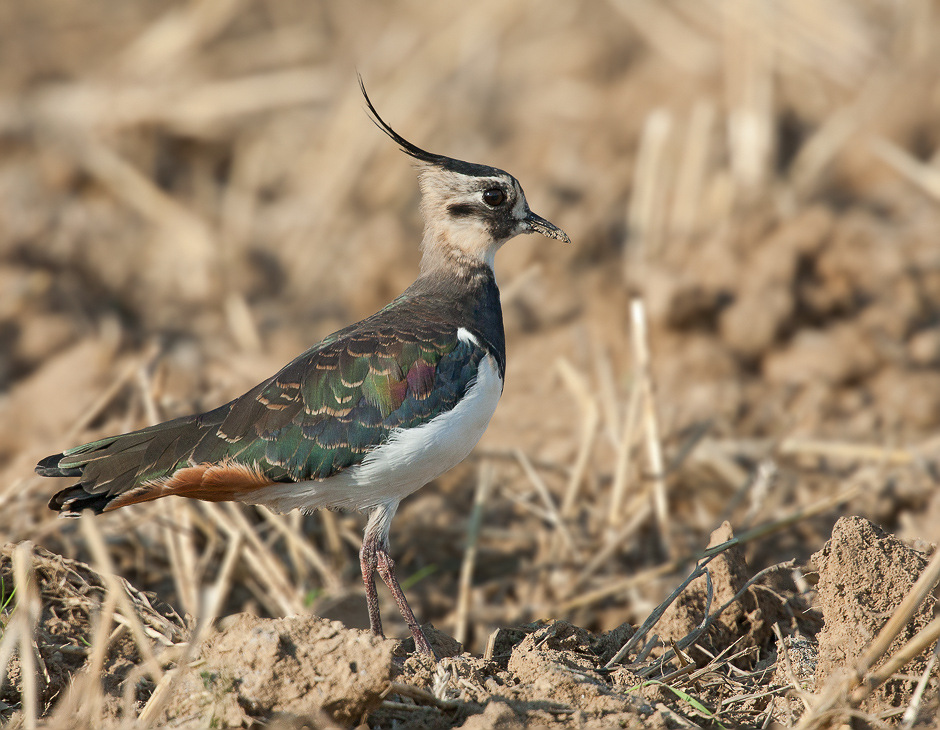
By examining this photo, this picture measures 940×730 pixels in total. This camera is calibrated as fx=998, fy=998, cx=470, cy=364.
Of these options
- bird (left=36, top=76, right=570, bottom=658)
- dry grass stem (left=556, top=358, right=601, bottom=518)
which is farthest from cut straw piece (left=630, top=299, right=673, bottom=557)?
bird (left=36, top=76, right=570, bottom=658)

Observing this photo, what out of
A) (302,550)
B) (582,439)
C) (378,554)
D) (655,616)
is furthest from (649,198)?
(655,616)

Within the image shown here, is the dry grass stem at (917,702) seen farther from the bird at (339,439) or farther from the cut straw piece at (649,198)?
the cut straw piece at (649,198)

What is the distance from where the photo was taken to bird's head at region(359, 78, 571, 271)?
5617 mm

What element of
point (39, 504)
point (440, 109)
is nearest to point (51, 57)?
point (440, 109)

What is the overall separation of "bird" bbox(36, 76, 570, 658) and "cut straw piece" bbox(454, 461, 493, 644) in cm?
124

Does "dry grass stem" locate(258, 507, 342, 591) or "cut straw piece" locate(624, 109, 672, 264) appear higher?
"cut straw piece" locate(624, 109, 672, 264)

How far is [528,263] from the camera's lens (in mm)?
9305

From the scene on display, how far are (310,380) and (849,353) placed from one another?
16.3ft

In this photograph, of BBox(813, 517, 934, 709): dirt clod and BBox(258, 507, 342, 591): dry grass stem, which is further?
BBox(258, 507, 342, 591): dry grass stem

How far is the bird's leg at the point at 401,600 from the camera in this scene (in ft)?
15.0

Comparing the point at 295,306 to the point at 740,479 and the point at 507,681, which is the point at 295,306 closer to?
the point at 740,479

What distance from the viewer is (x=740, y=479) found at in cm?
697

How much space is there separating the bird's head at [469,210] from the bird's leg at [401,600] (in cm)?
166

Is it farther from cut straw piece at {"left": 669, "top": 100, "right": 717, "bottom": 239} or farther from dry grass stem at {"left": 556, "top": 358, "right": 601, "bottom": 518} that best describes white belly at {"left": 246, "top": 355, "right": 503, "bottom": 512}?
cut straw piece at {"left": 669, "top": 100, "right": 717, "bottom": 239}
